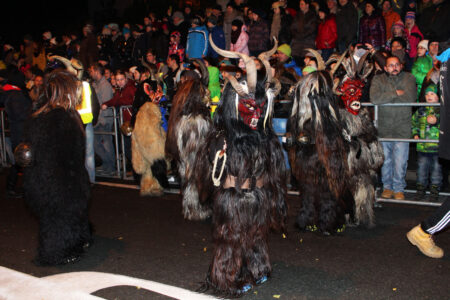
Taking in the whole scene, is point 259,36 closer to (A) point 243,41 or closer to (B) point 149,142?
(A) point 243,41

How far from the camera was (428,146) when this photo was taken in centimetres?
666

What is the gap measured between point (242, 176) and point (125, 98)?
6.25 meters

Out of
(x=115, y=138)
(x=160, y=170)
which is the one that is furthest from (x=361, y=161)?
(x=115, y=138)

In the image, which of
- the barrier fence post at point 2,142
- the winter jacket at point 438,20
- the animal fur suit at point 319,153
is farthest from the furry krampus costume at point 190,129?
the barrier fence post at point 2,142

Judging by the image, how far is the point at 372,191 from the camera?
5.67 meters

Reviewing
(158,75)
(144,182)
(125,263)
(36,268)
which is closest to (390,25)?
(158,75)

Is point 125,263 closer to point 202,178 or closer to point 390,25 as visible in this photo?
point 202,178

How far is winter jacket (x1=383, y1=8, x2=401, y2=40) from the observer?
32.6ft

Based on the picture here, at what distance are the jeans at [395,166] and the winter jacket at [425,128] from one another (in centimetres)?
26

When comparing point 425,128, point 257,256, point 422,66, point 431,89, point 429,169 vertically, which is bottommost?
point 257,256

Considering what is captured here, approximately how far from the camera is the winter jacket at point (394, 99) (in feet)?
22.1

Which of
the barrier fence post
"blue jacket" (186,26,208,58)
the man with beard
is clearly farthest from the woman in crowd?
the barrier fence post

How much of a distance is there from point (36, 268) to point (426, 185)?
584 centimetres

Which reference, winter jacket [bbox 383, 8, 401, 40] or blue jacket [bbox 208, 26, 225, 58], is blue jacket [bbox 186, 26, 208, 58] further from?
winter jacket [bbox 383, 8, 401, 40]
